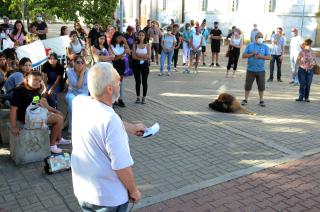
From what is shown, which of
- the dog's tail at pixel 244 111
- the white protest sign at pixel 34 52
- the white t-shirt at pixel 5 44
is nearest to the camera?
the white protest sign at pixel 34 52

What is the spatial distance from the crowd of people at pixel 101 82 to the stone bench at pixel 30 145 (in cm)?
16

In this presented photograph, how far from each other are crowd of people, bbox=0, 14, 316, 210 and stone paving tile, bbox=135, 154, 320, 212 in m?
1.50

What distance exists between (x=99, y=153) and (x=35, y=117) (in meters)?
3.28

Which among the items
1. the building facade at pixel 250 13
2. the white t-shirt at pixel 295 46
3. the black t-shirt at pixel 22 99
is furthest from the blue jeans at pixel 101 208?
the building facade at pixel 250 13

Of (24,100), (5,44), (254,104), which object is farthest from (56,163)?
(254,104)

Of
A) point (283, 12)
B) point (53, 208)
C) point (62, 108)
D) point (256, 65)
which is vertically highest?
point (283, 12)

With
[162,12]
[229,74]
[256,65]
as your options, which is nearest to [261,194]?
[256,65]

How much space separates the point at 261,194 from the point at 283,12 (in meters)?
26.5

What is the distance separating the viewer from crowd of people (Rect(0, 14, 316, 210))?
2.70 m

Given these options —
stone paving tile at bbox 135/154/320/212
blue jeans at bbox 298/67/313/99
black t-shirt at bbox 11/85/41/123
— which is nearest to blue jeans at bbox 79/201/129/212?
stone paving tile at bbox 135/154/320/212

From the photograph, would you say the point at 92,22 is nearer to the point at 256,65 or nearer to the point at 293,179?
the point at 256,65

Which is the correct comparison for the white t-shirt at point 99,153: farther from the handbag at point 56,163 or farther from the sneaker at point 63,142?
the sneaker at point 63,142

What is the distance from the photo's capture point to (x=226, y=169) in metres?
5.79

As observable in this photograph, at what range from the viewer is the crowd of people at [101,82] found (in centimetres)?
270
